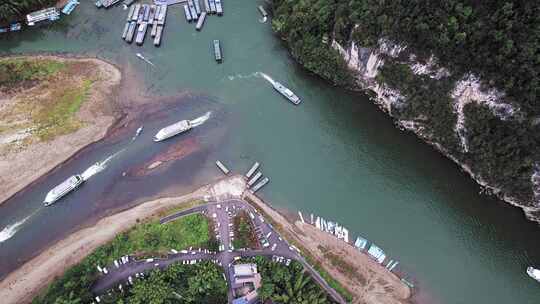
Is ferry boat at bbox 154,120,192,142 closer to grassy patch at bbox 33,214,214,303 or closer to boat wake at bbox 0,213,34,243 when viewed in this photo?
grassy patch at bbox 33,214,214,303

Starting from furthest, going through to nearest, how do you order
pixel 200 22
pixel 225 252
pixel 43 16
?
pixel 200 22
pixel 43 16
pixel 225 252

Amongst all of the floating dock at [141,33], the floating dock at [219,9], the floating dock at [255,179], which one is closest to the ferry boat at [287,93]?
the floating dock at [255,179]

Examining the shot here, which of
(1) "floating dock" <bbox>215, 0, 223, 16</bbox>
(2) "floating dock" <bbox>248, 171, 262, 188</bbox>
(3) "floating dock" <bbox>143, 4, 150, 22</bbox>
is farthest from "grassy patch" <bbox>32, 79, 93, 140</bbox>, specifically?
(2) "floating dock" <bbox>248, 171, 262, 188</bbox>

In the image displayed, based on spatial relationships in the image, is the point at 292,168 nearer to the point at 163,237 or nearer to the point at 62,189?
the point at 163,237

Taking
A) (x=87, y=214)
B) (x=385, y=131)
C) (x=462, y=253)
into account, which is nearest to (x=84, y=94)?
(x=87, y=214)

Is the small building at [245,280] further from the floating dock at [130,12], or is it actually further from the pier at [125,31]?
the floating dock at [130,12]

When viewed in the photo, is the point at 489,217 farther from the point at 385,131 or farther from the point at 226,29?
the point at 226,29

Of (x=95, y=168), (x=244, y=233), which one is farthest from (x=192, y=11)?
(x=244, y=233)
